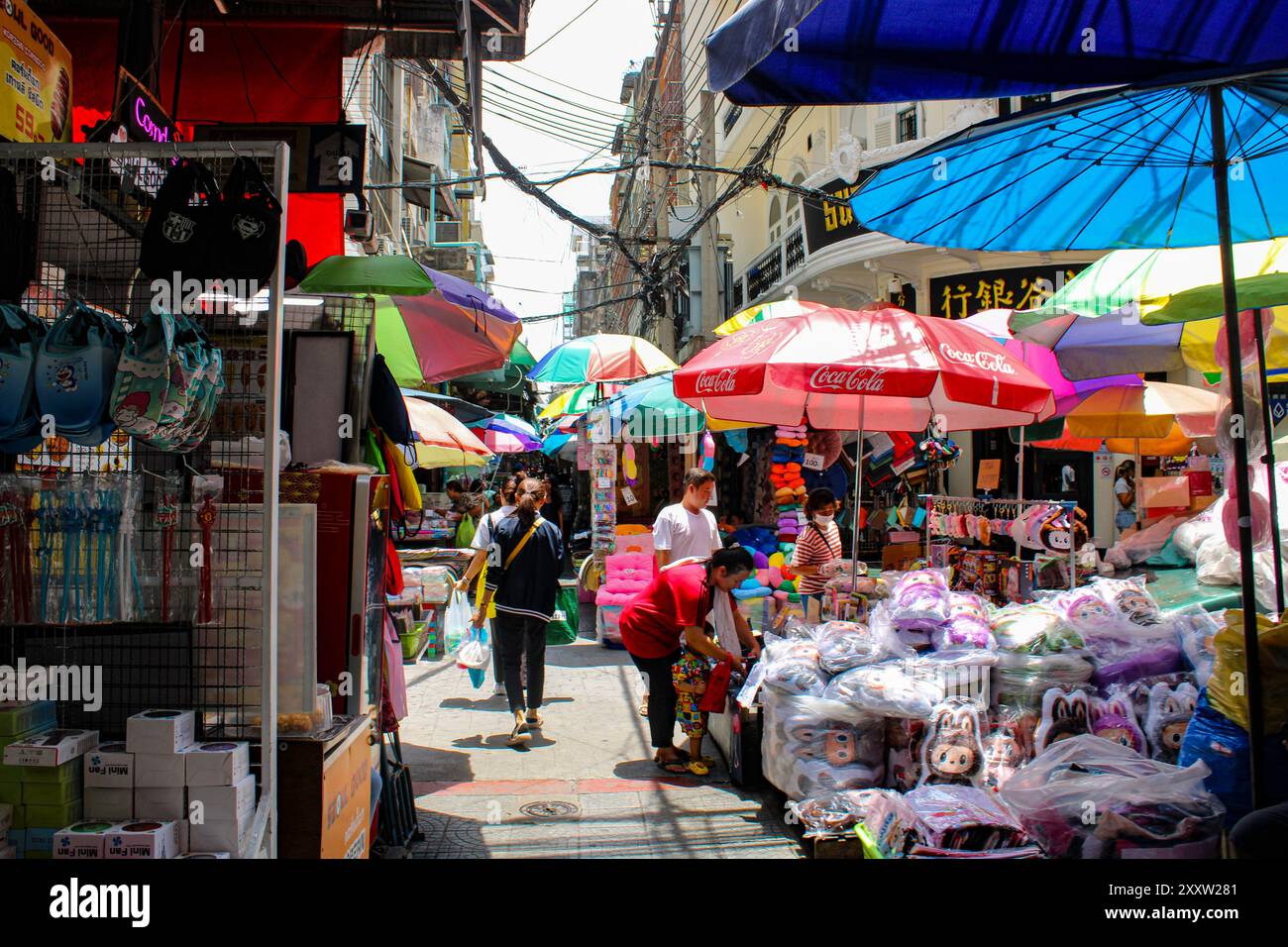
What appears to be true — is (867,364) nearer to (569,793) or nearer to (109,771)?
(569,793)

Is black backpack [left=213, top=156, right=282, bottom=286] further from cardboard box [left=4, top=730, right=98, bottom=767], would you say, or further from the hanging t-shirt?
the hanging t-shirt

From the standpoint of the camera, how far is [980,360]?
5.98 metres

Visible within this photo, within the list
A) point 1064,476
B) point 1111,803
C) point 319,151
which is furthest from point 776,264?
point 1111,803

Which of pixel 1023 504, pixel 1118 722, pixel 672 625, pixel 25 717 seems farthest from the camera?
pixel 1023 504

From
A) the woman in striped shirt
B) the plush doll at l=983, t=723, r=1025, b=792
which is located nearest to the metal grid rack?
the plush doll at l=983, t=723, r=1025, b=792

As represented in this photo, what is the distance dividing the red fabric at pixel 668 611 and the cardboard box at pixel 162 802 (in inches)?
143

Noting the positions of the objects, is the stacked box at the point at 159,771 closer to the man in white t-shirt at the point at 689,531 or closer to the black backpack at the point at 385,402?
the black backpack at the point at 385,402

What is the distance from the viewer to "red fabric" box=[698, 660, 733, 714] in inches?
244

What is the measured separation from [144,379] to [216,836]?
143cm

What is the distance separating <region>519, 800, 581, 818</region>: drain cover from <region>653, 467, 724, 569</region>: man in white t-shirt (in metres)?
2.91

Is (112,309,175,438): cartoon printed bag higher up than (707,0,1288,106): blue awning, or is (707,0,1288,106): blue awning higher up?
(707,0,1288,106): blue awning

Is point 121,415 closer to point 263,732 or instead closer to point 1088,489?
point 263,732

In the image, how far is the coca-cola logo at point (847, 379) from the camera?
5594 mm
